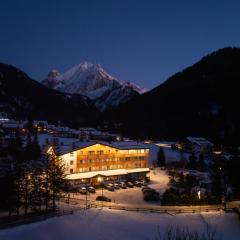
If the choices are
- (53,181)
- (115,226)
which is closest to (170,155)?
(53,181)

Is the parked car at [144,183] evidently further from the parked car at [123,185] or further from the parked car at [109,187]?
the parked car at [109,187]

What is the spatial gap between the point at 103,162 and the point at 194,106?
83656mm

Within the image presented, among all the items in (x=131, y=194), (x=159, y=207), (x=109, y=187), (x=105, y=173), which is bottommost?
(x=159, y=207)

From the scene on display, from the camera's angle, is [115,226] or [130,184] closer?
[115,226]

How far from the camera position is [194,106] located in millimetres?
141375

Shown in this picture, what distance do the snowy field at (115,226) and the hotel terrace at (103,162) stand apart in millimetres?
20873

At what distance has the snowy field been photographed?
106ft

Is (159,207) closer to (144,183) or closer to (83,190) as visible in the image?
(83,190)

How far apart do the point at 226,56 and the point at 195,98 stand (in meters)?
47.0

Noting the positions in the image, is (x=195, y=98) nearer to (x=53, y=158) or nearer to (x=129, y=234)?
(x=53, y=158)

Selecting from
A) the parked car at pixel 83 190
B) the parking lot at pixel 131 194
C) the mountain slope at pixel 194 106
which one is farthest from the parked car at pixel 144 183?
the mountain slope at pixel 194 106

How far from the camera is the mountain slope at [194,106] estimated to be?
122 m

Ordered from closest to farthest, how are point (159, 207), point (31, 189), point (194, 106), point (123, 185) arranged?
point (31, 189), point (159, 207), point (123, 185), point (194, 106)

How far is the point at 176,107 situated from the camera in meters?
148
